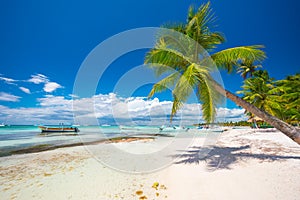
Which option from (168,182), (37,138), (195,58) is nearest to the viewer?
(168,182)

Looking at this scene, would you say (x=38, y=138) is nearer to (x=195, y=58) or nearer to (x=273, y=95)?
(x=195, y=58)

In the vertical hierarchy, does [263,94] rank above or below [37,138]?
above

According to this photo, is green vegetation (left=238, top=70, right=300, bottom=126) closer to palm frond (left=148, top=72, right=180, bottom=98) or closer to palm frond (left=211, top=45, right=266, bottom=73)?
palm frond (left=211, top=45, right=266, bottom=73)

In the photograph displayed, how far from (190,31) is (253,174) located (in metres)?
4.90

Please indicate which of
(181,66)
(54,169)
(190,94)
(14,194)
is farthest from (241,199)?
(54,169)

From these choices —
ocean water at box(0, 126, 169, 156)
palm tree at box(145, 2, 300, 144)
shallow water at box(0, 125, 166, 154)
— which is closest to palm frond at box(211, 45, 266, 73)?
palm tree at box(145, 2, 300, 144)

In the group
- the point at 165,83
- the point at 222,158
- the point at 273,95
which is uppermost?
the point at 273,95

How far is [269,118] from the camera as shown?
413 cm

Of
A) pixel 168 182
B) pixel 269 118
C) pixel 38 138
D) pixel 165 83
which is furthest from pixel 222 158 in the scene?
pixel 38 138

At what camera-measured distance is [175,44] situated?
5.53 metres

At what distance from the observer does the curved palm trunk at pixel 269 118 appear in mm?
3828

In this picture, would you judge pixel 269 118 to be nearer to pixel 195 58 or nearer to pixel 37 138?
pixel 195 58

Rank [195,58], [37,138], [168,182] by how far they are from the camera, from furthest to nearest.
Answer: [37,138]
[195,58]
[168,182]

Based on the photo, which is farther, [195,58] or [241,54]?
[195,58]
